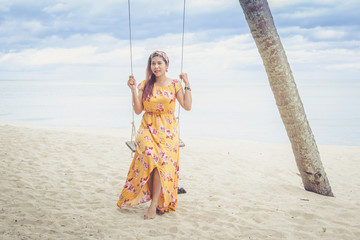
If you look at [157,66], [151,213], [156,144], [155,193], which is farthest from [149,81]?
[151,213]

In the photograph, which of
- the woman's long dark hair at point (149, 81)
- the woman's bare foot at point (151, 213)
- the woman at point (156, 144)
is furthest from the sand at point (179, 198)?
the woman's long dark hair at point (149, 81)

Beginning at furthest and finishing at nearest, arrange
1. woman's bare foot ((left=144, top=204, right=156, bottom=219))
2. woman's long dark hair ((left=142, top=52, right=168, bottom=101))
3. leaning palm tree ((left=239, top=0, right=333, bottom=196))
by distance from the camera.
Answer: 1. leaning palm tree ((left=239, top=0, right=333, bottom=196))
2. woman's long dark hair ((left=142, top=52, right=168, bottom=101))
3. woman's bare foot ((left=144, top=204, right=156, bottom=219))

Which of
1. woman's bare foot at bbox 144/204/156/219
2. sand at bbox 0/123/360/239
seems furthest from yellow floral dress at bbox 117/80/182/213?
sand at bbox 0/123/360/239

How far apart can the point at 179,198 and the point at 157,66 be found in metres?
1.95

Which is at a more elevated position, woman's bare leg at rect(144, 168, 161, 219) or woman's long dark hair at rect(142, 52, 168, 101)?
woman's long dark hair at rect(142, 52, 168, 101)

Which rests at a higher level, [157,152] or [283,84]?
[283,84]

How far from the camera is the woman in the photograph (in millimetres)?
3719

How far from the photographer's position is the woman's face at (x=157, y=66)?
3.93 m

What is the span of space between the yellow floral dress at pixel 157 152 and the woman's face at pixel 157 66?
18 cm

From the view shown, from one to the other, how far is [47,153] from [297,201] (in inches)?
204

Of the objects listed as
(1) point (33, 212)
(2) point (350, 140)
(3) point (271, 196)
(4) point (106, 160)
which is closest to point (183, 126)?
(2) point (350, 140)

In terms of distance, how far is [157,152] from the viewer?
12.3ft

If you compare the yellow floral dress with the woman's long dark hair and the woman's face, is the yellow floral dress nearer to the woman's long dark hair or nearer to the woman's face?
the woman's long dark hair

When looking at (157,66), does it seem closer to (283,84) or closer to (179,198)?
(283,84)
